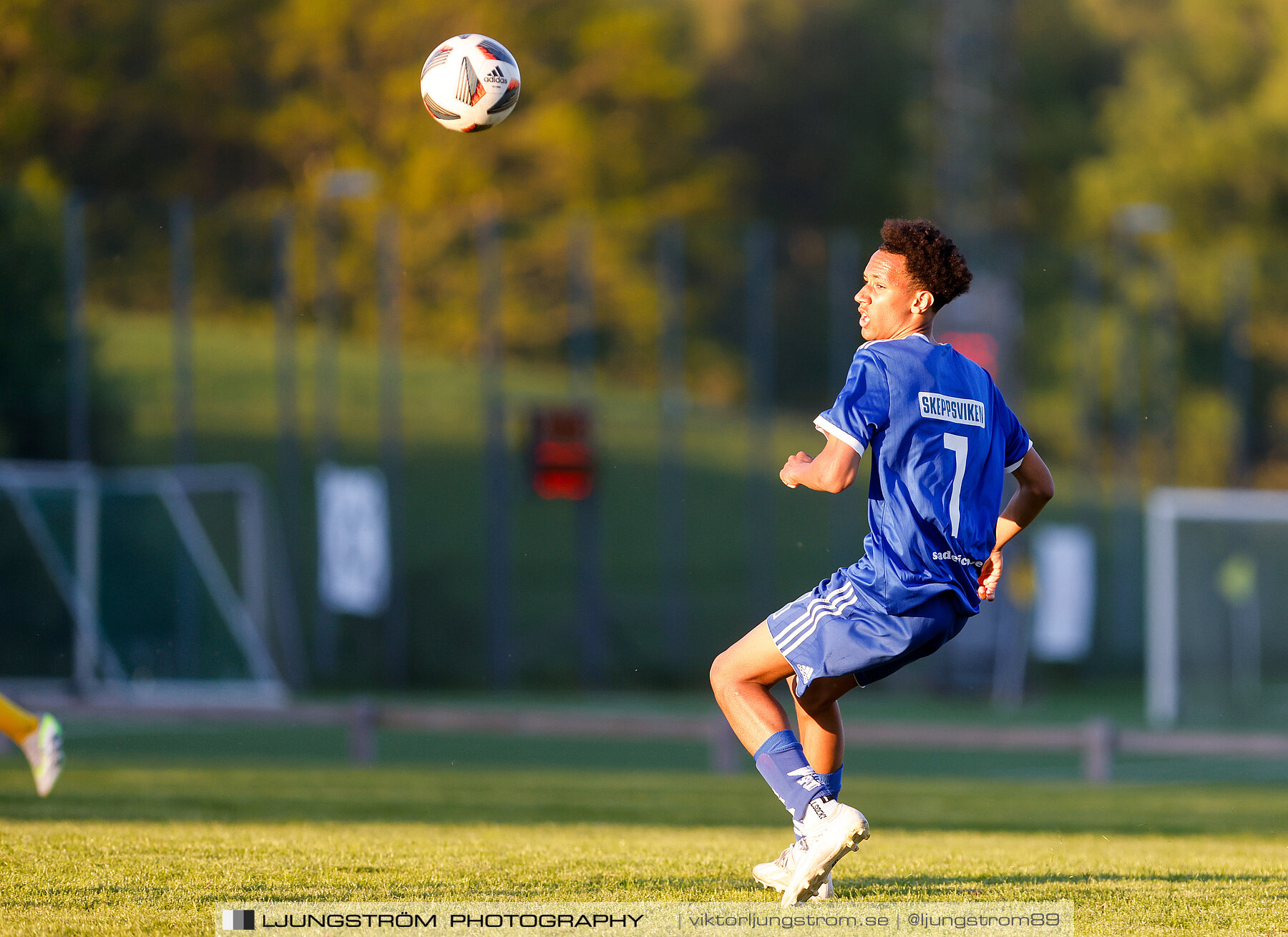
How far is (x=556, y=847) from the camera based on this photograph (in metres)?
6.77

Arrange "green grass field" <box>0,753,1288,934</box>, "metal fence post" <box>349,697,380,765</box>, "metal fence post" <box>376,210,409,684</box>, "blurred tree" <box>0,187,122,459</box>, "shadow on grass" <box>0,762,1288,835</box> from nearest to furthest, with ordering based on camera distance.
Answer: "green grass field" <box>0,753,1288,934</box> < "shadow on grass" <box>0,762,1288,835</box> < "metal fence post" <box>349,697,380,765</box> < "blurred tree" <box>0,187,122,459</box> < "metal fence post" <box>376,210,409,684</box>

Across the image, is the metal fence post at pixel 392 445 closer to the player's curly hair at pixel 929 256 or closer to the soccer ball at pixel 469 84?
the soccer ball at pixel 469 84

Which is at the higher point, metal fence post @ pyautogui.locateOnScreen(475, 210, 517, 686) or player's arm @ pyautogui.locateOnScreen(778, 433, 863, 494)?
player's arm @ pyautogui.locateOnScreen(778, 433, 863, 494)

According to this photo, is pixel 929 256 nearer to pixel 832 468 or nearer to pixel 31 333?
pixel 832 468

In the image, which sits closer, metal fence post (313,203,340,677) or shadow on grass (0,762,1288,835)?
shadow on grass (0,762,1288,835)

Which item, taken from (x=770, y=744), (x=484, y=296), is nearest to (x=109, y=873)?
(x=770, y=744)

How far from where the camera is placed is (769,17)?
50.8 m

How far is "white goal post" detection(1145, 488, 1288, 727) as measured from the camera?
20.9 m

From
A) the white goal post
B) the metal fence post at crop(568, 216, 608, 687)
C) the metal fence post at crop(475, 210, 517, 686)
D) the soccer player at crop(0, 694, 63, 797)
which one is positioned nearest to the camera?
the soccer player at crop(0, 694, 63, 797)

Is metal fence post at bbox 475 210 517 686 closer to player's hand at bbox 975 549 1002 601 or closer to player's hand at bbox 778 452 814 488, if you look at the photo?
player's hand at bbox 975 549 1002 601

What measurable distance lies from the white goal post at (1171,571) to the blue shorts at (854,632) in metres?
16.5

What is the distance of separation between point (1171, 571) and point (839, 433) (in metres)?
17.8

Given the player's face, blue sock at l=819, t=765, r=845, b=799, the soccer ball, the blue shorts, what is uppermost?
the soccer ball

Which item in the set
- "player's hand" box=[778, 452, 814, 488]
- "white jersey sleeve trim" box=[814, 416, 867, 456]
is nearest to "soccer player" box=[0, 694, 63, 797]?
"player's hand" box=[778, 452, 814, 488]
